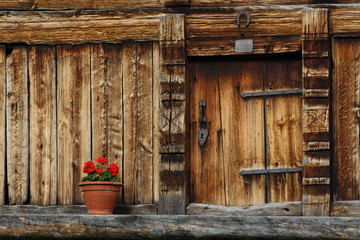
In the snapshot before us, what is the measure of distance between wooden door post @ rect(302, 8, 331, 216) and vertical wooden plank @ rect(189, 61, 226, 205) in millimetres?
956

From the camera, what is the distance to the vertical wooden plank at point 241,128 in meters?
13.5

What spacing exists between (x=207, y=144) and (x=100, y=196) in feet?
4.30

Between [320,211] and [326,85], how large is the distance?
4.35 feet

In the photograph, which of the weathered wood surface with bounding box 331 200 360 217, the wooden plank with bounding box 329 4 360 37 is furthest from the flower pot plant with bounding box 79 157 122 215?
the wooden plank with bounding box 329 4 360 37

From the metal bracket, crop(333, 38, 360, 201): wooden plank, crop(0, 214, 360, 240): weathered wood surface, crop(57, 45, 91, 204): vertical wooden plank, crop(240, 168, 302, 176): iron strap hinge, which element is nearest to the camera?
crop(0, 214, 360, 240): weathered wood surface

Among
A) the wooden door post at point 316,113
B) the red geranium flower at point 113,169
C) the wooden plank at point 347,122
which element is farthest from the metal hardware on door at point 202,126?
the wooden plank at point 347,122

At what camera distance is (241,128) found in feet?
44.6

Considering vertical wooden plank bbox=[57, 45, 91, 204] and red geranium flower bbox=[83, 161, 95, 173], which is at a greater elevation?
vertical wooden plank bbox=[57, 45, 91, 204]

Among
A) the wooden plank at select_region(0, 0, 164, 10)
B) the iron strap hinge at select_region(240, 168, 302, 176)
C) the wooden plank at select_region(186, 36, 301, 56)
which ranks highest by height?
the wooden plank at select_region(0, 0, 164, 10)

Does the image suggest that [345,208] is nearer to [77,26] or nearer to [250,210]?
[250,210]

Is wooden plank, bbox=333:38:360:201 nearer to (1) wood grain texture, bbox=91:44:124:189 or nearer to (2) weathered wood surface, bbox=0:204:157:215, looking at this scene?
(2) weathered wood surface, bbox=0:204:157:215

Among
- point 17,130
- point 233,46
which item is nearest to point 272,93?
point 233,46

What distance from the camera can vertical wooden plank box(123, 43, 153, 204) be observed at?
13633mm

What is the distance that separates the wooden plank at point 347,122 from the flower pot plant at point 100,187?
234 cm
